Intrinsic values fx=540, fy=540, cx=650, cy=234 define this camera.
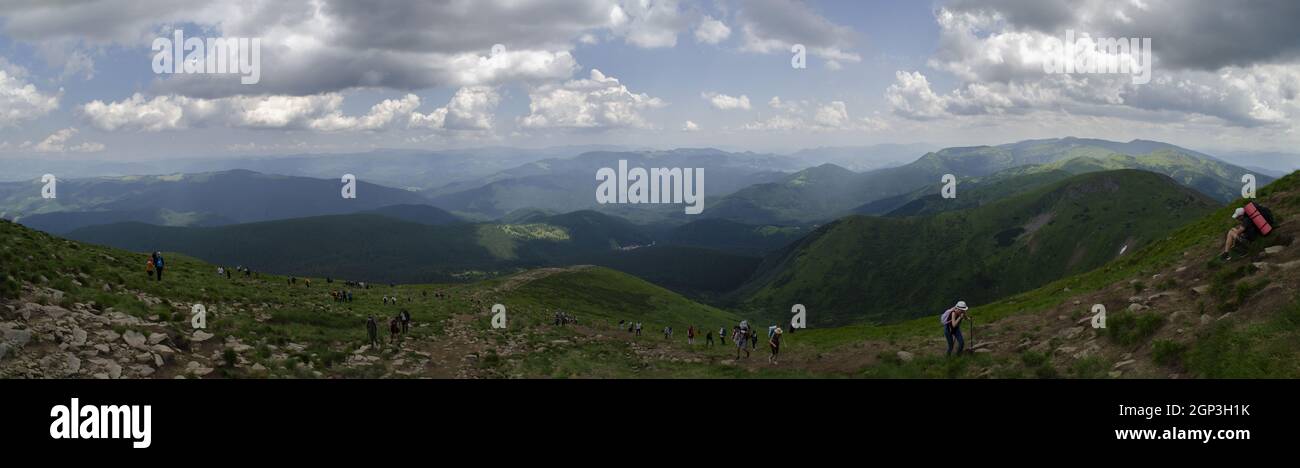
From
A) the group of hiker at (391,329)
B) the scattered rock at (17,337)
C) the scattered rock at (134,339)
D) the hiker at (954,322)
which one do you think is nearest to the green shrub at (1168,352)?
the hiker at (954,322)

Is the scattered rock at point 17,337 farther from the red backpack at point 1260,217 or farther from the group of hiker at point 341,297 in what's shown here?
the red backpack at point 1260,217

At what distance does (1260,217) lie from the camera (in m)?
24.4

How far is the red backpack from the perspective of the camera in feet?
78.9

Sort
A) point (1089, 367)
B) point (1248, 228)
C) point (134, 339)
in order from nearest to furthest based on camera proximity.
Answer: point (1089, 367), point (134, 339), point (1248, 228)

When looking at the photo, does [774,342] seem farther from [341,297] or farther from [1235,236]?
[341,297]

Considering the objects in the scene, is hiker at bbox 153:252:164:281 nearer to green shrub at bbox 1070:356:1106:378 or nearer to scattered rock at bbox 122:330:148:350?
scattered rock at bbox 122:330:148:350

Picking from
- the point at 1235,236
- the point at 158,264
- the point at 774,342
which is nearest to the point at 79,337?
the point at 158,264

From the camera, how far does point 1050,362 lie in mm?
23328

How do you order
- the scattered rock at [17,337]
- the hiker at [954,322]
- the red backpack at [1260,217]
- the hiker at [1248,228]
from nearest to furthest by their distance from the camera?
the scattered rock at [17,337], the red backpack at [1260,217], the hiker at [1248,228], the hiker at [954,322]

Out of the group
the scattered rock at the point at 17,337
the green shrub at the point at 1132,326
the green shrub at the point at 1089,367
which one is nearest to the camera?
the scattered rock at the point at 17,337

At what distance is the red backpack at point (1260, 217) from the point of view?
78.9ft
